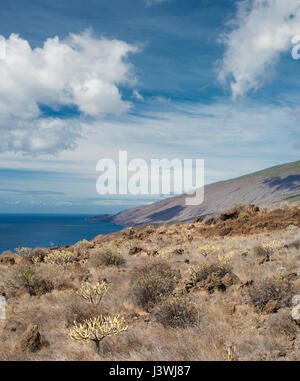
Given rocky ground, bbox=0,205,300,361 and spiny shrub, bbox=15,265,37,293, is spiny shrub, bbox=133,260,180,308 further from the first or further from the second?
spiny shrub, bbox=15,265,37,293

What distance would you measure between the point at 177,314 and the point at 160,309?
553mm

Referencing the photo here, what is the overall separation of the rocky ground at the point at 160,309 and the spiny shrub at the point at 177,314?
23mm

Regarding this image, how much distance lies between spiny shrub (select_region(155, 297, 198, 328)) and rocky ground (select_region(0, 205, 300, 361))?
0.08 feet

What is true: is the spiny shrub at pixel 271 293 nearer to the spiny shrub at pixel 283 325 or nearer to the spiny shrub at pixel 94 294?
the spiny shrub at pixel 283 325

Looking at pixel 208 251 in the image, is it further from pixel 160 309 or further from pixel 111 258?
pixel 160 309

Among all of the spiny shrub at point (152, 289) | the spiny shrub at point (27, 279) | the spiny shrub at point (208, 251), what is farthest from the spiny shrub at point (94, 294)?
the spiny shrub at point (208, 251)

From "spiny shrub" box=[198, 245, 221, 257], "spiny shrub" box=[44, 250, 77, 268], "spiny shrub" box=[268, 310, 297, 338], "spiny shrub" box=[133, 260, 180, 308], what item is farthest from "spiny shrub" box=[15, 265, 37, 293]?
"spiny shrub" box=[268, 310, 297, 338]

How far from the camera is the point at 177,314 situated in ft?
20.3

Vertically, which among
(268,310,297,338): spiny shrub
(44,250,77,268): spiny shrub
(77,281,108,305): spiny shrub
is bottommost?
(44,250,77,268): spiny shrub

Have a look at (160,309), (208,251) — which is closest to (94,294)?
(160,309)

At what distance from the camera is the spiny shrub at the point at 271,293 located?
6.37m

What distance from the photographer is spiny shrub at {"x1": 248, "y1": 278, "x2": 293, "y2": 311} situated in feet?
20.9

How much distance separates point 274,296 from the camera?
257 inches
